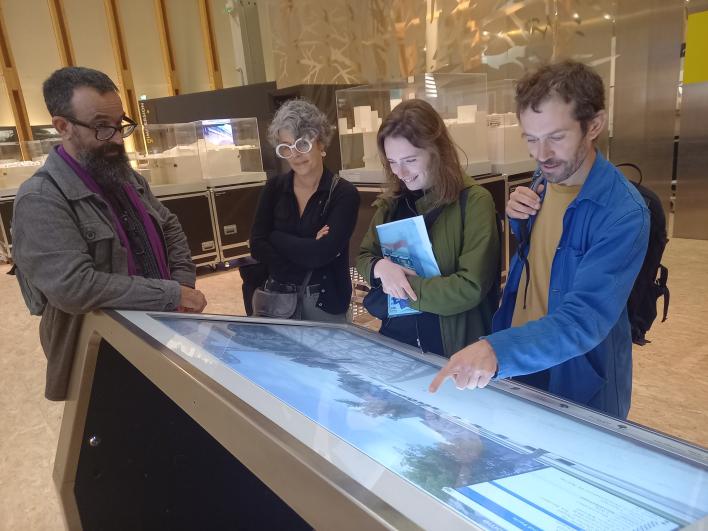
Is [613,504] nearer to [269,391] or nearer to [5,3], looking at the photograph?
[269,391]

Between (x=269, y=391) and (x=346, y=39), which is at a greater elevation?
(x=346, y=39)

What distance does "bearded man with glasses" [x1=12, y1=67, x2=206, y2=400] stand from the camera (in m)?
1.38

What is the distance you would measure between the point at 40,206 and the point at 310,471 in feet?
4.01

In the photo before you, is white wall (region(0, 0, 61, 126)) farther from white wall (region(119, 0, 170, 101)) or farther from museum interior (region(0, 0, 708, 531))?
museum interior (region(0, 0, 708, 531))

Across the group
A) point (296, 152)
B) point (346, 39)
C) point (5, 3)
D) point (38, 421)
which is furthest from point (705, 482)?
point (5, 3)

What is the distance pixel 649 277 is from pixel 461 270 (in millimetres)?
459

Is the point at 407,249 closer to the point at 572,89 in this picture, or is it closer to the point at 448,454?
the point at 572,89

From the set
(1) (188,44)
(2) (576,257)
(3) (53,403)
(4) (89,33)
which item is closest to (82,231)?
(2) (576,257)

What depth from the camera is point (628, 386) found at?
1277 mm

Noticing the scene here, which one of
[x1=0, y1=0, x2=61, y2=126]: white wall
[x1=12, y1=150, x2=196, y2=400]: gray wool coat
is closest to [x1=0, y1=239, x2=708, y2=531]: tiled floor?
[x1=12, y1=150, x2=196, y2=400]: gray wool coat

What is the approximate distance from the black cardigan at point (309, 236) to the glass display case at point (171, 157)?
3834mm

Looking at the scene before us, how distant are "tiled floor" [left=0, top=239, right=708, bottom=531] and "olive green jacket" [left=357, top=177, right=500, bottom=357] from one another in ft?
4.81

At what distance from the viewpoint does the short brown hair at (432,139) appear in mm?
1405

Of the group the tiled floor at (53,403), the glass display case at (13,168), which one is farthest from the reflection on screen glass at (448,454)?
the glass display case at (13,168)
